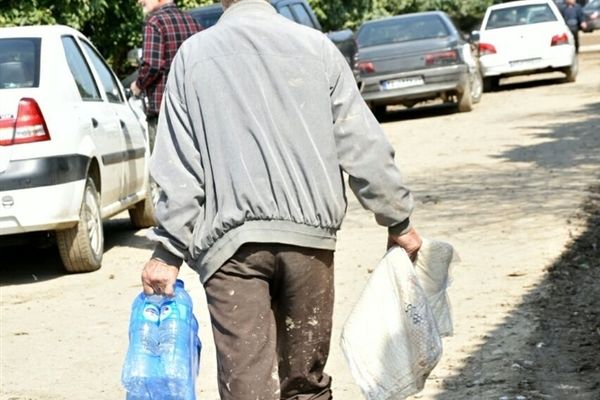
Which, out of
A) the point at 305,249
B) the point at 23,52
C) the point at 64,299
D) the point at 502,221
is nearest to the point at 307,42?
the point at 305,249

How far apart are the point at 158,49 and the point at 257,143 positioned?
6717mm

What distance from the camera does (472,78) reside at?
912 inches

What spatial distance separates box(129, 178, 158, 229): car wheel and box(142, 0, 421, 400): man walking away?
8.08 meters

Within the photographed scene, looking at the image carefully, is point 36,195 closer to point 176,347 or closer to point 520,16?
point 176,347

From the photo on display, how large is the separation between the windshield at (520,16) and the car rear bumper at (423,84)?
464 centimetres

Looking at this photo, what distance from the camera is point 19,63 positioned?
33.8 ft

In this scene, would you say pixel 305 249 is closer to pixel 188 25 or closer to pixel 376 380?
pixel 376 380

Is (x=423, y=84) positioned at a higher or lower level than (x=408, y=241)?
lower

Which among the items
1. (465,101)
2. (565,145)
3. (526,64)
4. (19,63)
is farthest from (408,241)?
(526,64)

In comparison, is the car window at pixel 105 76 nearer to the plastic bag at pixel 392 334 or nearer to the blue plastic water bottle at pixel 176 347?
the plastic bag at pixel 392 334

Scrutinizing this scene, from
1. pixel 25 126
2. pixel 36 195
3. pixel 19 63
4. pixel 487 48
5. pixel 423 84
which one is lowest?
pixel 487 48

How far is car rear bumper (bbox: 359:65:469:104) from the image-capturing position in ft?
72.2

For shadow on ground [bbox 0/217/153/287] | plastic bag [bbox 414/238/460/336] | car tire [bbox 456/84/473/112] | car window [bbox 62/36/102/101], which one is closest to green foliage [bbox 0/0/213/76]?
car tire [bbox 456/84/473/112]

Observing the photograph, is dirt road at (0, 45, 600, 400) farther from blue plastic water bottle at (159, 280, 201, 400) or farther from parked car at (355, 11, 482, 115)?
parked car at (355, 11, 482, 115)
